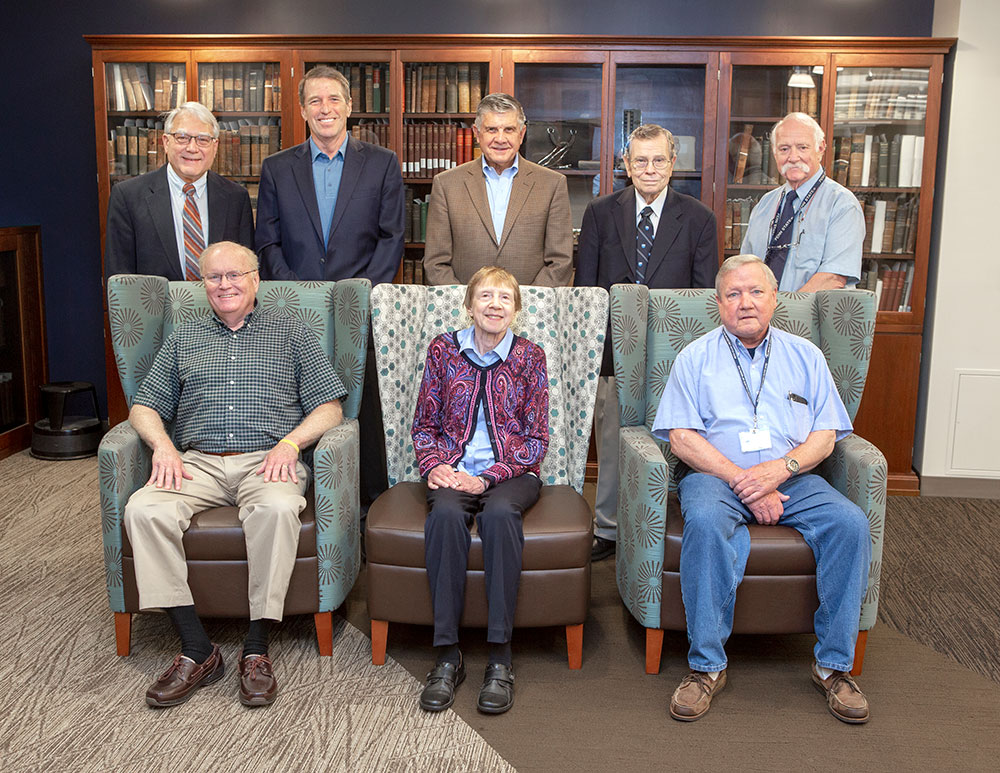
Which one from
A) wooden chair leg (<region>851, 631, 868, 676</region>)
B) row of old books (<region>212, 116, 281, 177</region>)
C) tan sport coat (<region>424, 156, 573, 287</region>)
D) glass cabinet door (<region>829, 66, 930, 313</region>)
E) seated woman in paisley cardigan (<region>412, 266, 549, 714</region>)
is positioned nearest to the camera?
seated woman in paisley cardigan (<region>412, 266, 549, 714</region>)

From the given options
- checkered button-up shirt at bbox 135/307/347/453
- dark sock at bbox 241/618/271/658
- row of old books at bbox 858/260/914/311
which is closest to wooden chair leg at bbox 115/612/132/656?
dark sock at bbox 241/618/271/658

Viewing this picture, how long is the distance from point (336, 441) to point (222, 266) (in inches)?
24.6

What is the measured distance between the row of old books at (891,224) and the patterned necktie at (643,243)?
163cm

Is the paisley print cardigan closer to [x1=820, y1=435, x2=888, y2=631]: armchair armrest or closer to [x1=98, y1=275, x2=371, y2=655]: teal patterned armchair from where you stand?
[x1=98, y1=275, x2=371, y2=655]: teal patterned armchair

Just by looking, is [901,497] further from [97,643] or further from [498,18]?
[97,643]

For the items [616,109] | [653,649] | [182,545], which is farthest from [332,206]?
[653,649]

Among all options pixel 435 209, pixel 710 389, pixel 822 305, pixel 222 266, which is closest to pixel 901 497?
pixel 822 305

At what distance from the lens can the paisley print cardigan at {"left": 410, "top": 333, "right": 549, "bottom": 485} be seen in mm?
2682

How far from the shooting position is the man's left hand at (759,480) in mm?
2498

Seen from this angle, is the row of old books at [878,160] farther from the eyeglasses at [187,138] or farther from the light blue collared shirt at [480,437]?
the eyeglasses at [187,138]

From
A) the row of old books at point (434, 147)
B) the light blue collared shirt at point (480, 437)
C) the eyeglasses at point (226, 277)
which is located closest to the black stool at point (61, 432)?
the row of old books at point (434, 147)

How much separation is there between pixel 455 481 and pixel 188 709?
91 centimetres

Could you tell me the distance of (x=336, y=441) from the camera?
264 cm

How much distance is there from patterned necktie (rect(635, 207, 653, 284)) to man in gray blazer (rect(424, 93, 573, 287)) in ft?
0.84
